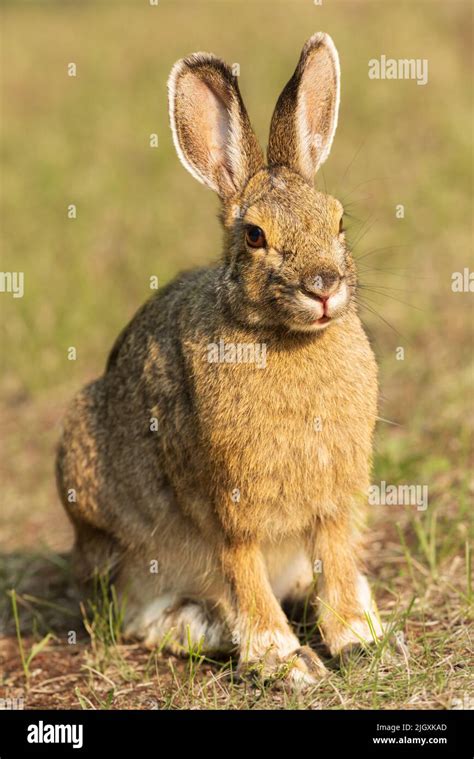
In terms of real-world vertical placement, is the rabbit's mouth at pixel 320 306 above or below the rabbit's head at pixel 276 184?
below

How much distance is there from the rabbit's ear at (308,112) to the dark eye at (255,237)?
464mm

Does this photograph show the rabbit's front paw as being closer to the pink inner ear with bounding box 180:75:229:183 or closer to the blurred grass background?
the blurred grass background

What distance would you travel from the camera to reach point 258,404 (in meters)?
4.73

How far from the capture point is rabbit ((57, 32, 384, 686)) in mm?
4598

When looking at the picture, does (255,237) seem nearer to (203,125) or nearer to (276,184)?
(276,184)

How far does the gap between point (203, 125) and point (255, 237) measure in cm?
73

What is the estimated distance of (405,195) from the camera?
11.2 metres

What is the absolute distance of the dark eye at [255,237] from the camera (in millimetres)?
4555

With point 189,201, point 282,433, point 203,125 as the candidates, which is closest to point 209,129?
point 203,125

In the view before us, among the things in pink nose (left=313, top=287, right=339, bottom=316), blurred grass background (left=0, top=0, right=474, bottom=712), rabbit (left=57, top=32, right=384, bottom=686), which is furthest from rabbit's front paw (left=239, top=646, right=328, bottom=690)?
pink nose (left=313, top=287, right=339, bottom=316)

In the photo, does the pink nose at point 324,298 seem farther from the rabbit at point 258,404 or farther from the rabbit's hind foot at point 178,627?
the rabbit's hind foot at point 178,627

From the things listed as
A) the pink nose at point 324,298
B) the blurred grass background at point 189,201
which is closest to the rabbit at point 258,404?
the pink nose at point 324,298

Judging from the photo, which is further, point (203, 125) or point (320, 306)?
point (203, 125)
